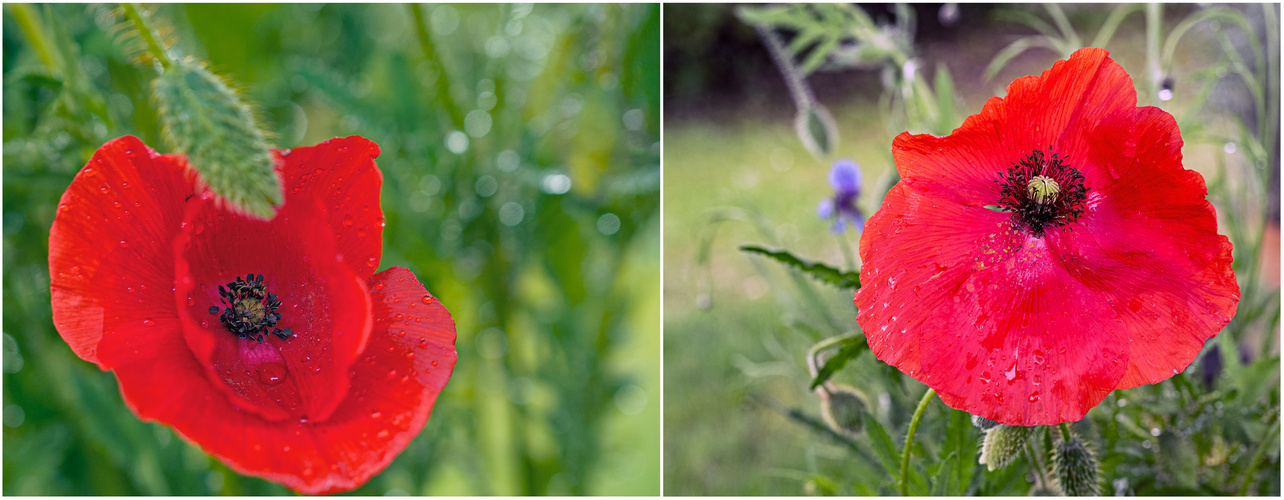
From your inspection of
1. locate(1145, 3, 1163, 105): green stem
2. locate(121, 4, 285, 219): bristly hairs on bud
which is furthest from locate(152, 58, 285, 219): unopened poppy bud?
locate(1145, 3, 1163, 105): green stem

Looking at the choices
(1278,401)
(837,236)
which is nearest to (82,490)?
(837,236)

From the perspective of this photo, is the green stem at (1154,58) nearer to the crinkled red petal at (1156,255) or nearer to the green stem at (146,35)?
the crinkled red petal at (1156,255)

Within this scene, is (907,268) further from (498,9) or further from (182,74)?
(498,9)

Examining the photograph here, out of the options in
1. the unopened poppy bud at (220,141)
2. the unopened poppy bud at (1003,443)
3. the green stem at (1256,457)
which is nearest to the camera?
the unopened poppy bud at (220,141)

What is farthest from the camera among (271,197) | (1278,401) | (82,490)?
(82,490)

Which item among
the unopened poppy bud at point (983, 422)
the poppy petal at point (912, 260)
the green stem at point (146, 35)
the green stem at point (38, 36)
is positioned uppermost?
the poppy petal at point (912, 260)

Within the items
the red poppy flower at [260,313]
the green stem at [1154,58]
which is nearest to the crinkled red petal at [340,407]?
the red poppy flower at [260,313]
